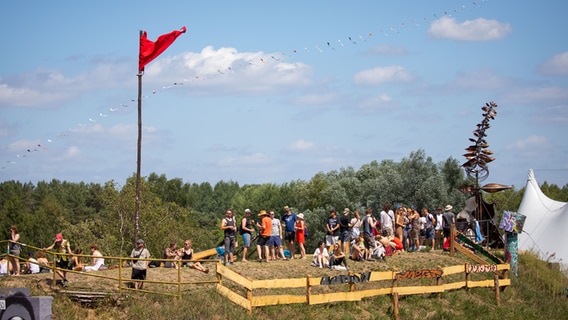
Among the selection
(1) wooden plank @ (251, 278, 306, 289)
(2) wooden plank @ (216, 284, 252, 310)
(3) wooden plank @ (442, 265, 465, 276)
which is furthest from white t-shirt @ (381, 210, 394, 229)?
(2) wooden plank @ (216, 284, 252, 310)

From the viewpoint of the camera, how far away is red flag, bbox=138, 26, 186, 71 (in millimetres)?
26781

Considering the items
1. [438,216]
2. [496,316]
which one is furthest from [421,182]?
[496,316]

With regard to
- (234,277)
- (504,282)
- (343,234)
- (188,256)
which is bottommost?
(504,282)

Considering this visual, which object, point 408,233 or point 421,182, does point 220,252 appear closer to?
point 408,233

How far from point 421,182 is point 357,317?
141ft

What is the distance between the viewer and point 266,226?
28.4m

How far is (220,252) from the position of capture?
29.6 metres

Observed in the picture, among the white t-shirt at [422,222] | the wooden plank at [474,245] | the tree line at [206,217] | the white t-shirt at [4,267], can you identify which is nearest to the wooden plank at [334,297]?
the white t-shirt at [422,222]

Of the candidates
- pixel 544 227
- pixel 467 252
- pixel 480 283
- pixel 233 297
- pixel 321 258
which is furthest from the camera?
pixel 544 227

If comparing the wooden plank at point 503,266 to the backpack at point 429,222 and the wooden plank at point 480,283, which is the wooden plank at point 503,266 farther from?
the backpack at point 429,222

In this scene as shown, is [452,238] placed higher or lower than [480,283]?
higher

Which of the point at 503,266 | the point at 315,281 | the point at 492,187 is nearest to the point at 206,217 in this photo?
the point at 492,187

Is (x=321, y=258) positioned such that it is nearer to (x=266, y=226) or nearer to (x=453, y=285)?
(x=266, y=226)

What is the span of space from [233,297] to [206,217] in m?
100
